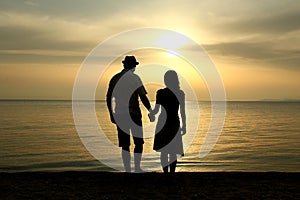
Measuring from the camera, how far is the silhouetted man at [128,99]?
28.3 ft

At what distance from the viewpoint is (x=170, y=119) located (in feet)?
30.3

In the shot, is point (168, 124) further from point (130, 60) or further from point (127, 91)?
point (130, 60)

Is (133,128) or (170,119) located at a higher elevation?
(170,119)

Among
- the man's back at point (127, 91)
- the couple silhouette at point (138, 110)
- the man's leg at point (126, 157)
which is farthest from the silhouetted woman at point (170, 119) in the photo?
the man's leg at point (126, 157)

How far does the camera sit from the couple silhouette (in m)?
8.65

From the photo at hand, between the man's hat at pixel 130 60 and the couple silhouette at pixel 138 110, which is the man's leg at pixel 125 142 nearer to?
the couple silhouette at pixel 138 110

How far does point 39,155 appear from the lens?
2642 centimetres

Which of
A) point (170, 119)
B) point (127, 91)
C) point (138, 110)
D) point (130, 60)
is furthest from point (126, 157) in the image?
point (130, 60)

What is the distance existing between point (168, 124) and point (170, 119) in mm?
146
